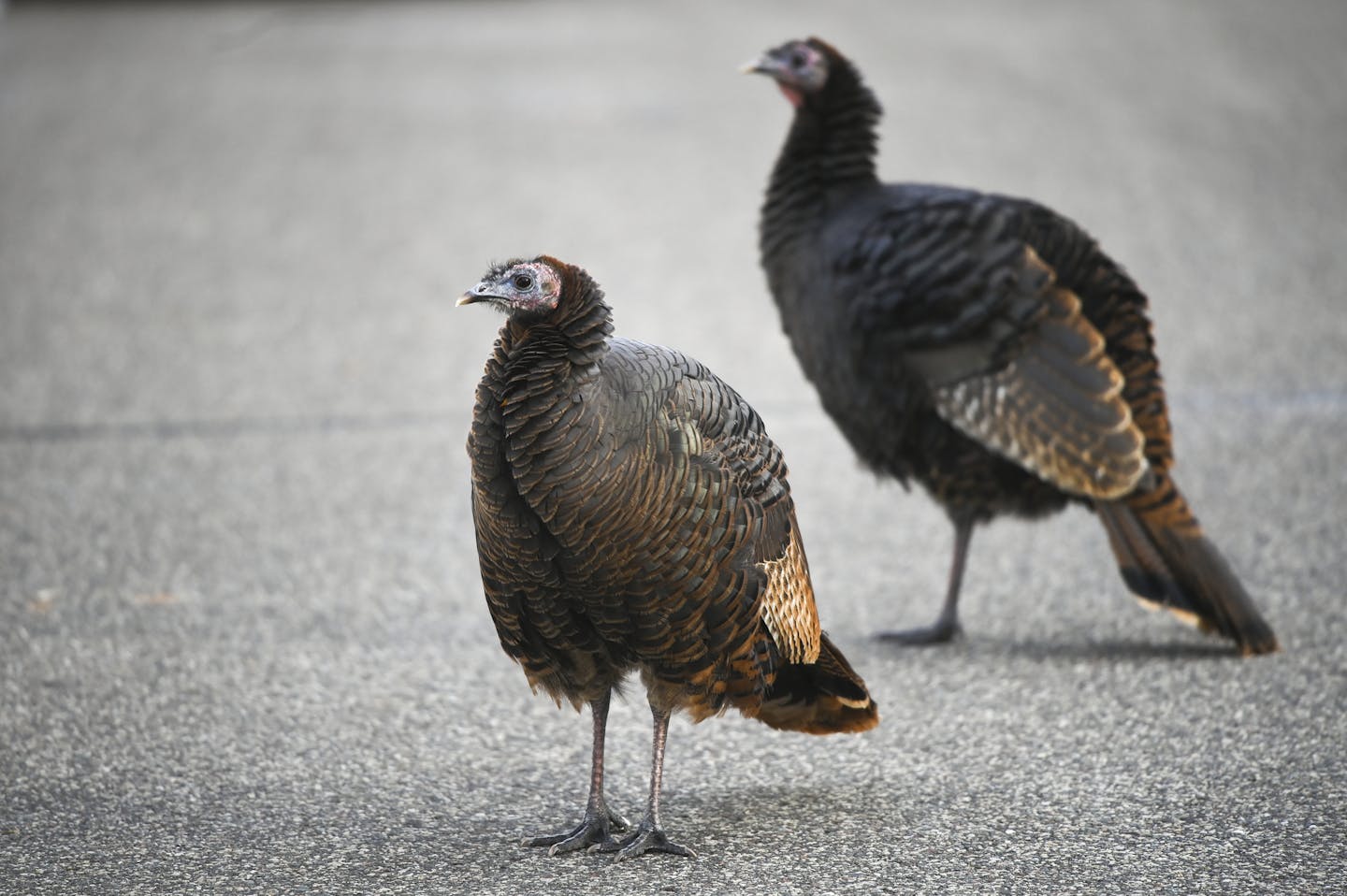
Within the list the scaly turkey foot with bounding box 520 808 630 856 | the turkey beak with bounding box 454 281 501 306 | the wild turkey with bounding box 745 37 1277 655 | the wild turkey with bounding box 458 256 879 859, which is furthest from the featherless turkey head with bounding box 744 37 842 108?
the scaly turkey foot with bounding box 520 808 630 856

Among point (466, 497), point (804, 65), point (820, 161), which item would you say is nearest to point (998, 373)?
point (820, 161)

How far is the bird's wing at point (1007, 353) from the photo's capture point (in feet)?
15.1

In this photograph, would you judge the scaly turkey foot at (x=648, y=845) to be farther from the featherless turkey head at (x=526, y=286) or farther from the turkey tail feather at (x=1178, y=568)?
the turkey tail feather at (x=1178, y=568)

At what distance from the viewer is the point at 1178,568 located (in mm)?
4680

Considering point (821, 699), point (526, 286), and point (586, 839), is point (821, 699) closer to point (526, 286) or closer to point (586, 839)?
point (586, 839)

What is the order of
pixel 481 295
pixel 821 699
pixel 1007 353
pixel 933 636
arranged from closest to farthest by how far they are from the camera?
1. pixel 481 295
2. pixel 821 699
3. pixel 1007 353
4. pixel 933 636

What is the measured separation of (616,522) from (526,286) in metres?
0.52

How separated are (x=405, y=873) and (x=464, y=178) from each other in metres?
7.31

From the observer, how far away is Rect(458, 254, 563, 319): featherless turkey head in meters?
3.28

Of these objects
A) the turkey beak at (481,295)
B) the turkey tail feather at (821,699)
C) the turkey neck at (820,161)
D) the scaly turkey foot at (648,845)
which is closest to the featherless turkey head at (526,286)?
the turkey beak at (481,295)

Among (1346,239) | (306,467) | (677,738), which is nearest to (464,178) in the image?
(306,467)

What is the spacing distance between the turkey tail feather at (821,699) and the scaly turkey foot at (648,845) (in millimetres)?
372

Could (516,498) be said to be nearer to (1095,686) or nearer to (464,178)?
(1095,686)

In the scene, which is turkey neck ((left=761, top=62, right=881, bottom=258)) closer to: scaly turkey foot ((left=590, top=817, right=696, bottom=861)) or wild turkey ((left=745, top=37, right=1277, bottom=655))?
wild turkey ((left=745, top=37, right=1277, bottom=655))
